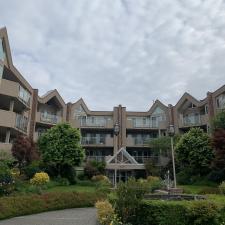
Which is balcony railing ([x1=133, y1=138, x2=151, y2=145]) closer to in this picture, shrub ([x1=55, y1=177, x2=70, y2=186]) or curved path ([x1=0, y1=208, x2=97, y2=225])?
shrub ([x1=55, y1=177, x2=70, y2=186])

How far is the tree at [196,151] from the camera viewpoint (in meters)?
34.6

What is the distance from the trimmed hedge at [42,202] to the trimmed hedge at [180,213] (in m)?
6.84

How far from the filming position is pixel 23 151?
3200cm

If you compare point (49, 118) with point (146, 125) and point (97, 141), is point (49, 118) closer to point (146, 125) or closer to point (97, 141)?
point (97, 141)

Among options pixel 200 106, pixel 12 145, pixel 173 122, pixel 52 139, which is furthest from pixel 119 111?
pixel 12 145

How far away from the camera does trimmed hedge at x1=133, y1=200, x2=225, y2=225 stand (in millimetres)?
10906

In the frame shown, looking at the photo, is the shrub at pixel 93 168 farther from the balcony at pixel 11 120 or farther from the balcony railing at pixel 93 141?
the balcony at pixel 11 120

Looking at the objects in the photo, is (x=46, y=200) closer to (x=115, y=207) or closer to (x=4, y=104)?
(x=115, y=207)

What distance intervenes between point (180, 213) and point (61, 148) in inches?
927

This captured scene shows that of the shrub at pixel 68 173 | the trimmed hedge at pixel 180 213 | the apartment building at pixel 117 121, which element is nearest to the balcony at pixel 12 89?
the apartment building at pixel 117 121

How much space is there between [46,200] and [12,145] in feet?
50.0

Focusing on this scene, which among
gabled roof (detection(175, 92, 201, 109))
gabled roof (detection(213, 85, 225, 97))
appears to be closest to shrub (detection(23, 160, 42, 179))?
gabled roof (detection(213, 85, 225, 97))

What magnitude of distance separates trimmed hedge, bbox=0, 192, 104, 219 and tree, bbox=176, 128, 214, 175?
15346 mm

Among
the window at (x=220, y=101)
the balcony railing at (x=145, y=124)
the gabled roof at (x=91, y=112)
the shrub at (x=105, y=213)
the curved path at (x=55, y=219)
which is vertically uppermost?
the gabled roof at (x=91, y=112)
